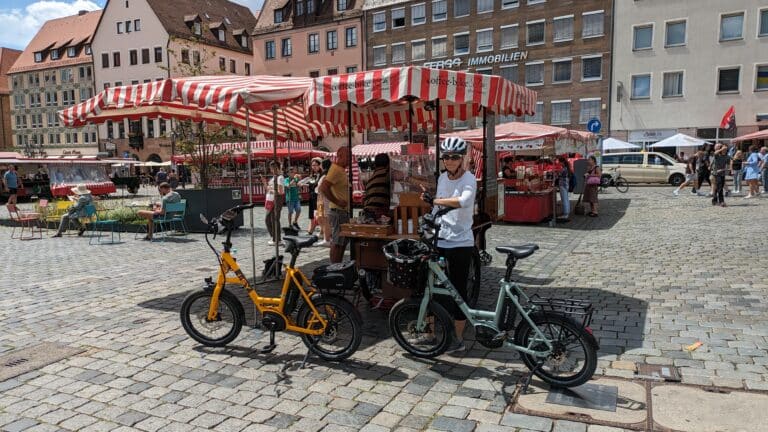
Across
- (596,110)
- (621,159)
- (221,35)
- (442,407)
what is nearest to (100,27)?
(221,35)

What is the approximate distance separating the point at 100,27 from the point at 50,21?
1587 cm

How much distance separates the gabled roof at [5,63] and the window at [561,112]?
231 ft

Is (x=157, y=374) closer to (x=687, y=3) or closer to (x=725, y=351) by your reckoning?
(x=725, y=351)

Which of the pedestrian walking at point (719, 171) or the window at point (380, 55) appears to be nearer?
the pedestrian walking at point (719, 171)

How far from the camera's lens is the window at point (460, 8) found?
41.6 meters

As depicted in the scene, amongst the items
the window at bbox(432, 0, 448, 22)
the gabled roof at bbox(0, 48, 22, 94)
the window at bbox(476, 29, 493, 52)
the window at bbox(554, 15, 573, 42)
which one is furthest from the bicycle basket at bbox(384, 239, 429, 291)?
the gabled roof at bbox(0, 48, 22, 94)

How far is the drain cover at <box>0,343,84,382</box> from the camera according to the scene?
4.75 m

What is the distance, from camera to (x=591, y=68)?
37594 mm

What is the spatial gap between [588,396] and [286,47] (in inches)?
1979

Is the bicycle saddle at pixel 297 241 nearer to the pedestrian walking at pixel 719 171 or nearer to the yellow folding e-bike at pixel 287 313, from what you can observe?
the yellow folding e-bike at pixel 287 313

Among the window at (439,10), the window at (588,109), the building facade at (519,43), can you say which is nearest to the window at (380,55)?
the building facade at (519,43)

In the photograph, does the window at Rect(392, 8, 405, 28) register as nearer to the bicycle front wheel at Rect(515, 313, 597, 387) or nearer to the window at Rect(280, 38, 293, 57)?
the window at Rect(280, 38, 293, 57)

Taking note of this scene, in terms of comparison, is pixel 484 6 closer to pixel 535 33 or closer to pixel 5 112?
pixel 535 33

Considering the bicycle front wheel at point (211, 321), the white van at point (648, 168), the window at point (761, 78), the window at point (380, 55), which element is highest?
the window at point (380, 55)
